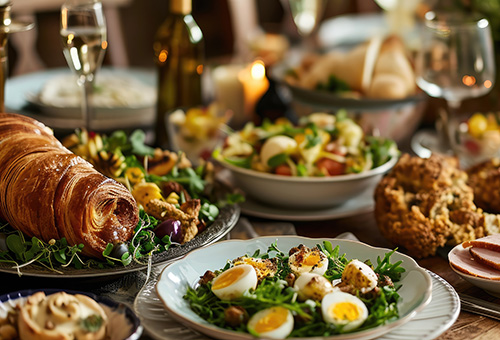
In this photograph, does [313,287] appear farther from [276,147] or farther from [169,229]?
[276,147]

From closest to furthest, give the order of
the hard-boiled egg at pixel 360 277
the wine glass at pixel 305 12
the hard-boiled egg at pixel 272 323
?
the hard-boiled egg at pixel 272 323 < the hard-boiled egg at pixel 360 277 < the wine glass at pixel 305 12

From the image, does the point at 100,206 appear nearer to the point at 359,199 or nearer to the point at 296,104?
the point at 359,199

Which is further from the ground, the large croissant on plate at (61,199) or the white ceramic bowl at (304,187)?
the large croissant on plate at (61,199)

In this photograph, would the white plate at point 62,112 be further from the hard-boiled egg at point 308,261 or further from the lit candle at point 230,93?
the hard-boiled egg at point 308,261

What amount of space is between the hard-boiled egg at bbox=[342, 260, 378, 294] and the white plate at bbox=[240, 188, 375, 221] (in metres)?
0.53

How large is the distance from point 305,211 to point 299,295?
65 centimetres

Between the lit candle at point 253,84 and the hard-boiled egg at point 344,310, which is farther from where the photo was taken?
the lit candle at point 253,84

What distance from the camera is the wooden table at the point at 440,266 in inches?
43.8

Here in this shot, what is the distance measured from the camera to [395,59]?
7.33 feet

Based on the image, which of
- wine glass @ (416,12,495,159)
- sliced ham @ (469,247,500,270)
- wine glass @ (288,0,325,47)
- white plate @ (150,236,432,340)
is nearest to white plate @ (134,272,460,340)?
white plate @ (150,236,432,340)

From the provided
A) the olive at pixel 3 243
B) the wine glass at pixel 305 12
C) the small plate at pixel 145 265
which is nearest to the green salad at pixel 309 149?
the small plate at pixel 145 265

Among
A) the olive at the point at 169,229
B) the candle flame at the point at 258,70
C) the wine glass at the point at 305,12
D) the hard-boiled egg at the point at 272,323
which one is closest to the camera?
the hard-boiled egg at the point at 272,323

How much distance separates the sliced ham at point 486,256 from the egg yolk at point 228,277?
19.0 inches

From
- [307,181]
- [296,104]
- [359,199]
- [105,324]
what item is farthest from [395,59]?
[105,324]
